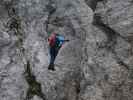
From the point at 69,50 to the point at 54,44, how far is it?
27.3 inches

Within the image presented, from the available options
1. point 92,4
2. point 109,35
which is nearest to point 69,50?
point 109,35

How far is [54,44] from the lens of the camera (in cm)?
1318

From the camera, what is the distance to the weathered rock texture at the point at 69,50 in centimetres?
1187

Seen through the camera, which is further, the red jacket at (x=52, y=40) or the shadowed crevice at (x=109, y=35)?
the red jacket at (x=52, y=40)

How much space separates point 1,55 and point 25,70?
1.23 metres

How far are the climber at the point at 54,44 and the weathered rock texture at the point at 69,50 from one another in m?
0.21

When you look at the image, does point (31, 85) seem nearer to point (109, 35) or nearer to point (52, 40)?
point (52, 40)

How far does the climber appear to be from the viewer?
520 inches

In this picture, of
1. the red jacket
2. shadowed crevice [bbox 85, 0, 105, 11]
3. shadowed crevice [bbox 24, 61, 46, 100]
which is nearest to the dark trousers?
the red jacket

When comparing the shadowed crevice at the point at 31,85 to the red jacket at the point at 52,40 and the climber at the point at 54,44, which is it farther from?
the red jacket at the point at 52,40

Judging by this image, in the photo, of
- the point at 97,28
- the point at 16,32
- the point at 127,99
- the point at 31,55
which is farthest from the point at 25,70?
the point at 127,99

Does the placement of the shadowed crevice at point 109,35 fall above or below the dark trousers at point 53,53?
above

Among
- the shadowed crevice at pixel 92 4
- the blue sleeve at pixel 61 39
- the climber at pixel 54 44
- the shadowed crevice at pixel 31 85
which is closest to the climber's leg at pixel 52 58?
the climber at pixel 54 44

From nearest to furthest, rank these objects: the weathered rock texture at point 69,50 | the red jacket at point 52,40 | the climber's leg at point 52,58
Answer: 1. the weathered rock texture at point 69,50
2. the red jacket at point 52,40
3. the climber's leg at point 52,58
